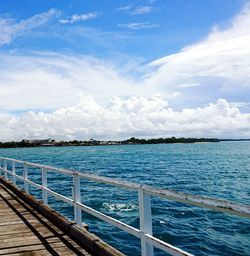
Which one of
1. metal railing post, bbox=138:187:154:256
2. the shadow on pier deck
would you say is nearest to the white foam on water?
the shadow on pier deck

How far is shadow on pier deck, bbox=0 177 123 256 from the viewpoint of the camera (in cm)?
623

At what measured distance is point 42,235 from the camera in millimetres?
7328

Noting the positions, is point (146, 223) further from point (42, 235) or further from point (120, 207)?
point (120, 207)

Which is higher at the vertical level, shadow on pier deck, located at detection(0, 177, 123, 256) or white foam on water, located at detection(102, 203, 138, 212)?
shadow on pier deck, located at detection(0, 177, 123, 256)

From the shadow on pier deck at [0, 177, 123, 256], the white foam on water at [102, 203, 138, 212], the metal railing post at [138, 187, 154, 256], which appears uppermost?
the metal railing post at [138, 187, 154, 256]

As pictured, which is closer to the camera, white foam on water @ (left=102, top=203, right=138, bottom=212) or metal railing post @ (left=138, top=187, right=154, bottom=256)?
metal railing post @ (left=138, top=187, right=154, bottom=256)

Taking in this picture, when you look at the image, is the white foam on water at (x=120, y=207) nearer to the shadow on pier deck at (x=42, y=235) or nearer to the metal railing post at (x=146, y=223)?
the shadow on pier deck at (x=42, y=235)

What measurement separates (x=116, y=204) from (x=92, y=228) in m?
5.51

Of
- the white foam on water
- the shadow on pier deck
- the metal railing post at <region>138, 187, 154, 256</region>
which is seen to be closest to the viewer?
the metal railing post at <region>138, 187, 154, 256</region>

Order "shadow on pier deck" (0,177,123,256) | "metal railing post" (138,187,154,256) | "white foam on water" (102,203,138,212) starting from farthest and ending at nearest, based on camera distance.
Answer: "white foam on water" (102,203,138,212) → "shadow on pier deck" (0,177,123,256) → "metal railing post" (138,187,154,256)

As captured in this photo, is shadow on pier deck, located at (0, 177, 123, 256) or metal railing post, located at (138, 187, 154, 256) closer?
metal railing post, located at (138, 187, 154, 256)

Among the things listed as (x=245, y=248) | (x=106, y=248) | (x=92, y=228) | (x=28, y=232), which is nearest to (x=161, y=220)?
(x=92, y=228)

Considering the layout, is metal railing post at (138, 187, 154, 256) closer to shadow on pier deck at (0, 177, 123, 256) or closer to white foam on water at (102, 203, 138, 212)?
shadow on pier deck at (0, 177, 123, 256)

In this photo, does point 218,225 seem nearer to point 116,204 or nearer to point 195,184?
point 116,204
